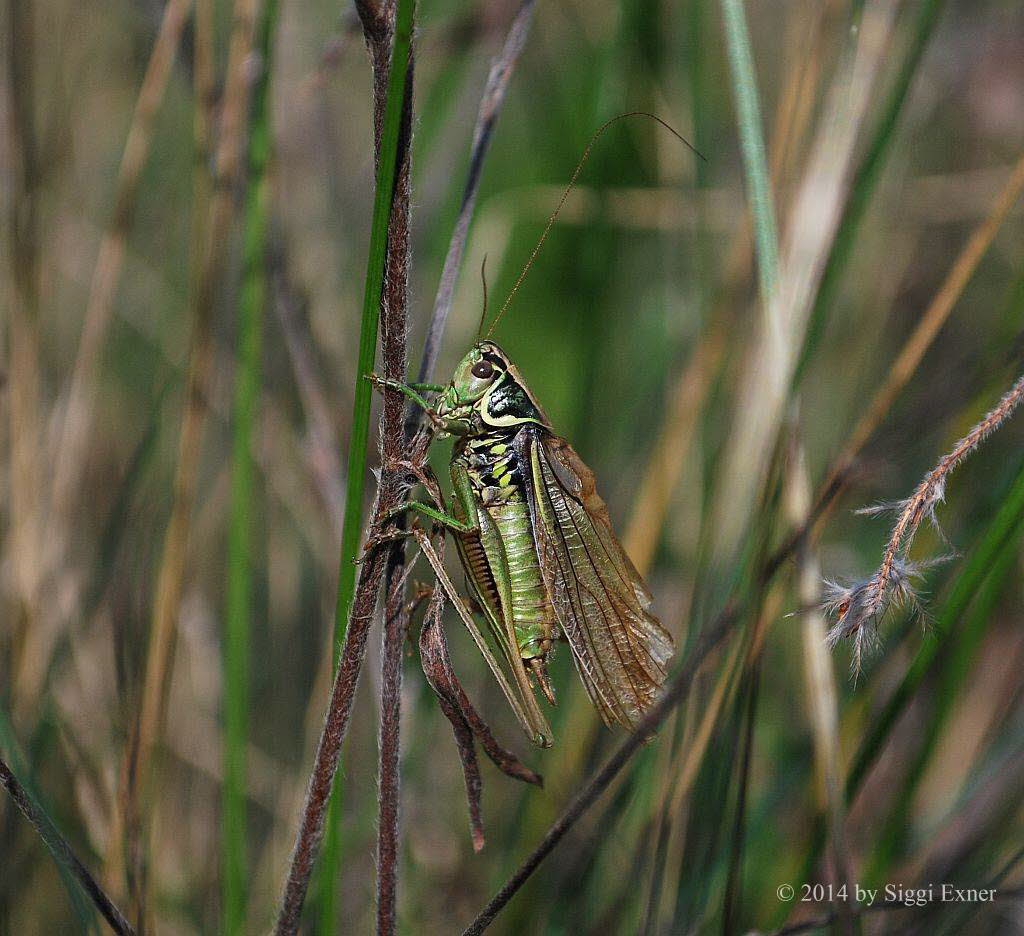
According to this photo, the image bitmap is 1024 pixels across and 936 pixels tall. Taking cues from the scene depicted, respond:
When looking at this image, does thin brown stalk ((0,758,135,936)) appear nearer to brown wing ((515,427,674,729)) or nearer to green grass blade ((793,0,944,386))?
brown wing ((515,427,674,729))

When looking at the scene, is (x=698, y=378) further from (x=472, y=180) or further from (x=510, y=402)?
(x=472, y=180)

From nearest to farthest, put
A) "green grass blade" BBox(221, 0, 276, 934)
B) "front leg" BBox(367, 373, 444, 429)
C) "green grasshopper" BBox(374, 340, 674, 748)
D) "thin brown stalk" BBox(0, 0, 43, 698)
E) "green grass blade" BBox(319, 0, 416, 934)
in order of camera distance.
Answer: "green grass blade" BBox(319, 0, 416, 934)
"front leg" BBox(367, 373, 444, 429)
"green grass blade" BBox(221, 0, 276, 934)
"green grasshopper" BBox(374, 340, 674, 748)
"thin brown stalk" BBox(0, 0, 43, 698)

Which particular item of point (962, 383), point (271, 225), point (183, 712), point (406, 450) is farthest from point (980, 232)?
point (183, 712)

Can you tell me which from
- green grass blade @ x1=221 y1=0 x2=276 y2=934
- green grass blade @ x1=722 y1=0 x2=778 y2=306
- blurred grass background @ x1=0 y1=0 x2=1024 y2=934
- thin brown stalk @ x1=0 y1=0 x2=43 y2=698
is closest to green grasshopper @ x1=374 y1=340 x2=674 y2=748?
blurred grass background @ x1=0 y1=0 x2=1024 y2=934

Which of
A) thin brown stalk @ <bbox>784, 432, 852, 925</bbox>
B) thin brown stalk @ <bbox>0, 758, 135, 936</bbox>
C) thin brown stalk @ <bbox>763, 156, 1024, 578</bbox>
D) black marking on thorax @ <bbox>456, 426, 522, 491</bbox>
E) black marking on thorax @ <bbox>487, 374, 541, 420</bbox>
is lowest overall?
thin brown stalk @ <bbox>0, 758, 135, 936</bbox>

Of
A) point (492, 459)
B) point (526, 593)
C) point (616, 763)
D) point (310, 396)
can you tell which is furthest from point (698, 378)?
point (616, 763)

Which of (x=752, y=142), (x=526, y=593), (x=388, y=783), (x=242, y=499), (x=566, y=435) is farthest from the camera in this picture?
(x=566, y=435)

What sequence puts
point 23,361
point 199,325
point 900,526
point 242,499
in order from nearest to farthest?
point 900,526 < point 242,499 < point 199,325 < point 23,361
